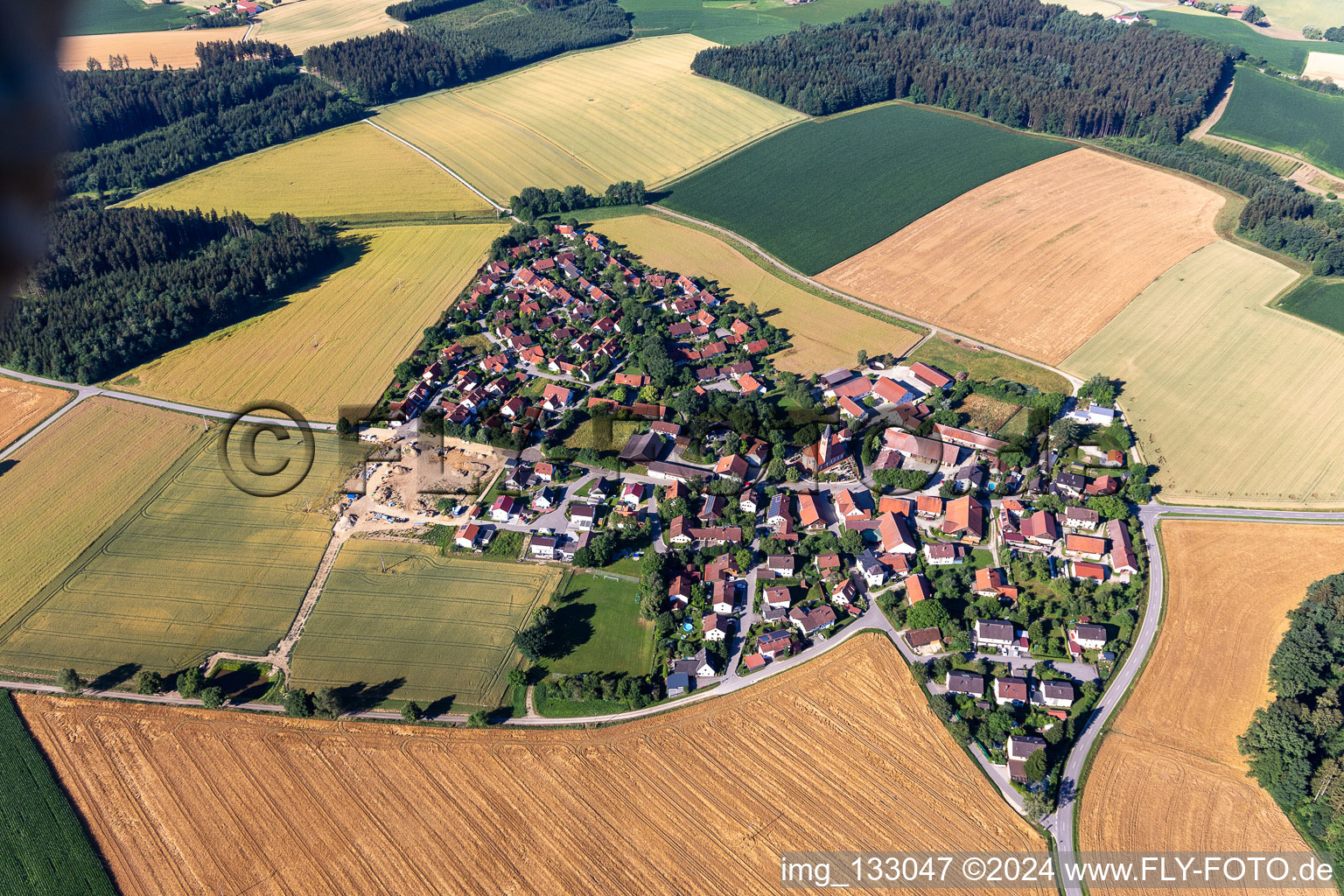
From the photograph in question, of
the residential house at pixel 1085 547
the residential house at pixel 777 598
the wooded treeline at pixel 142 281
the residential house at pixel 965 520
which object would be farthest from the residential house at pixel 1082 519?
the wooded treeline at pixel 142 281

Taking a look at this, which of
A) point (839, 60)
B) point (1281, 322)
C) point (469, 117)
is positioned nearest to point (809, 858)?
point (1281, 322)

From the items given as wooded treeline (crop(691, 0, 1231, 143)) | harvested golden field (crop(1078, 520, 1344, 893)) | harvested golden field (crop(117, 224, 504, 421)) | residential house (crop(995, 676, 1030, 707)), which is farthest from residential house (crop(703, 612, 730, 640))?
wooded treeline (crop(691, 0, 1231, 143))

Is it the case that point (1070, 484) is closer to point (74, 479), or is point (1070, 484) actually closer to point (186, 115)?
point (74, 479)

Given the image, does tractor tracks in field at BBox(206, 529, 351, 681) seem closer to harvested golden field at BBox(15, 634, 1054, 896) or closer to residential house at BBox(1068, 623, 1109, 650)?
harvested golden field at BBox(15, 634, 1054, 896)

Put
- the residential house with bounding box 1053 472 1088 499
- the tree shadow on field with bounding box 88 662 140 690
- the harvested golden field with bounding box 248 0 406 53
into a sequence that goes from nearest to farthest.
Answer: the tree shadow on field with bounding box 88 662 140 690 < the residential house with bounding box 1053 472 1088 499 < the harvested golden field with bounding box 248 0 406 53

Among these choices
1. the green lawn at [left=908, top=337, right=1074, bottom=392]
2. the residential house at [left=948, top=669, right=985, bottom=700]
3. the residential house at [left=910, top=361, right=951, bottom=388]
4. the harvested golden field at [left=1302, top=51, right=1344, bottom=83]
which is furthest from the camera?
the harvested golden field at [left=1302, top=51, right=1344, bottom=83]
